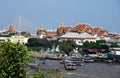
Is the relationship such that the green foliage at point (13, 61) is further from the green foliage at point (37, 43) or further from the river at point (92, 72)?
the green foliage at point (37, 43)

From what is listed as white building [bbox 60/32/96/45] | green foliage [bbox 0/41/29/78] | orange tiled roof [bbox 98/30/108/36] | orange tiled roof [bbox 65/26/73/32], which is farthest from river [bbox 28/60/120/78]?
orange tiled roof [bbox 98/30/108/36]

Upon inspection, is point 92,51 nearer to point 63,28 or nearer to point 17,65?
point 63,28

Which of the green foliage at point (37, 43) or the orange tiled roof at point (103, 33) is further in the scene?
the orange tiled roof at point (103, 33)

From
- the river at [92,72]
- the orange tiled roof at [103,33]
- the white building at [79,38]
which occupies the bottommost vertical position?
the river at [92,72]

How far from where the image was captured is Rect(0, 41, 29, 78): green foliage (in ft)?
9.78

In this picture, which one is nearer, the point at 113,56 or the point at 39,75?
the point at 39,75

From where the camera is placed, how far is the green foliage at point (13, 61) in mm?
2982

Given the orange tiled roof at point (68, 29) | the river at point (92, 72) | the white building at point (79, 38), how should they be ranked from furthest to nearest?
the orange tiled roof at point (68, 29)
the white building at point (79, 38)
the river at point (92, 72)

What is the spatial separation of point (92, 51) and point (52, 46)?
4.31m

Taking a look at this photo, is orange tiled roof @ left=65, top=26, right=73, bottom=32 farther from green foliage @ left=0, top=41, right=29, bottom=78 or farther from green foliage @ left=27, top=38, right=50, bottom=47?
green foliage @ left=0, top=41, right=29, bottom=78

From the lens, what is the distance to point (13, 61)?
9.88 ft

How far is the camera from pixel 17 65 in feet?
9.87

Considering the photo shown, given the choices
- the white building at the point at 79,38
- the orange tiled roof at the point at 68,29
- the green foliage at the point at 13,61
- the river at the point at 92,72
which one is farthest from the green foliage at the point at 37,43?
the green foliage at the point at 13,61

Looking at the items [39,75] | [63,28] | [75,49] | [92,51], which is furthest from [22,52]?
[63,28]
